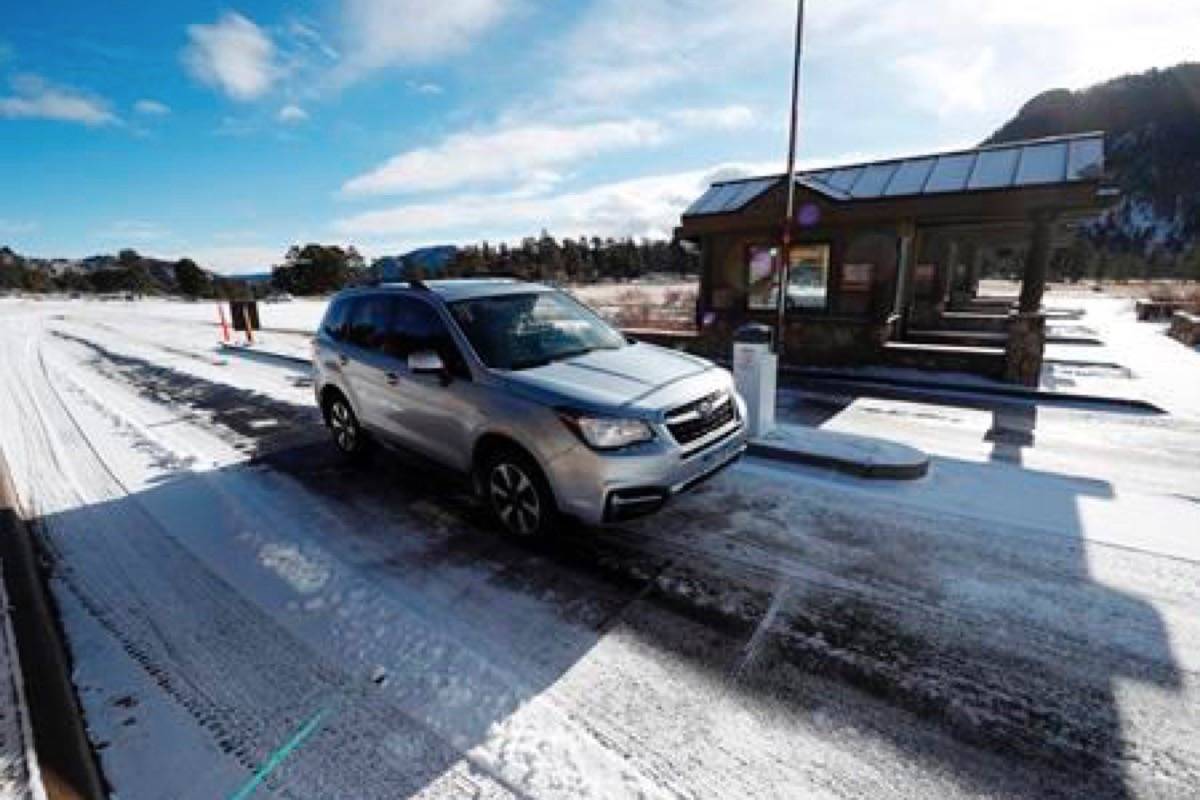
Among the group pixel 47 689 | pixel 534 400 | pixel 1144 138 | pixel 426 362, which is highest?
pixel 1144 138

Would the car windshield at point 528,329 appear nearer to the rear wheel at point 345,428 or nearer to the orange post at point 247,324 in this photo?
the rear wheel at point 345,428

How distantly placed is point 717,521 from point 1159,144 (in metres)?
198

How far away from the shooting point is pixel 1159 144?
13738 centimetres

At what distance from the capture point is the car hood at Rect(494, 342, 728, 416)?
3824 mm

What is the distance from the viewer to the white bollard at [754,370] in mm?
6215

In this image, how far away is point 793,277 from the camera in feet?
44.9

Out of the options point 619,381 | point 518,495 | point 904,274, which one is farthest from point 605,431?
point 904,274

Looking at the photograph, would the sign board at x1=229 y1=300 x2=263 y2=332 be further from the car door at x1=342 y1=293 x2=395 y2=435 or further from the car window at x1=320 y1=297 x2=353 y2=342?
the car door at x1=342 y1=293 x2=395 y2=435

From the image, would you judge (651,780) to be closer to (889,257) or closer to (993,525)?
(993,525)

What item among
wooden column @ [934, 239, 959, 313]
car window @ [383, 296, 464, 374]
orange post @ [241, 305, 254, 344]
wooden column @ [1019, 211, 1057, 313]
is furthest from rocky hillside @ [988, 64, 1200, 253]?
car window @ [383, 296, 464, 374]

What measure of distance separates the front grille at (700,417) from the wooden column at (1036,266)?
10.2 m

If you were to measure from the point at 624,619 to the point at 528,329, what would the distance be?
2.57m

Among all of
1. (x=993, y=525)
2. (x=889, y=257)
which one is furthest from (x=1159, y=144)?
(x=993, y=525)

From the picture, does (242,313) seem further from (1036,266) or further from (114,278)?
(114,278)
